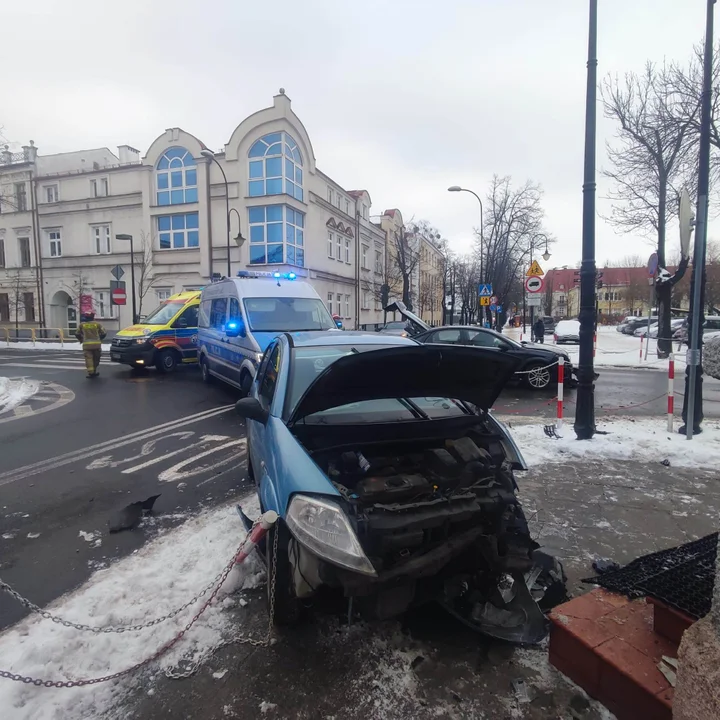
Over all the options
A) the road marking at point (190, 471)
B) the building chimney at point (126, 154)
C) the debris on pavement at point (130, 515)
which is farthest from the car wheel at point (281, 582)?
the building chimney at point (126, 154)

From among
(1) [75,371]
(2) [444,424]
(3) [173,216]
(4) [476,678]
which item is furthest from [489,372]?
(3) [173,216]

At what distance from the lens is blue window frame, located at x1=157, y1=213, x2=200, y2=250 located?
98.7ft

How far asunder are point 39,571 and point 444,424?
323 cm

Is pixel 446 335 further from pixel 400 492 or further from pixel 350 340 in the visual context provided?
pixel 400 492

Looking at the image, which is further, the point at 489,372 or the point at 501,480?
the point at 489,372

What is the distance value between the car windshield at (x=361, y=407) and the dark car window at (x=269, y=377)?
0.27 m

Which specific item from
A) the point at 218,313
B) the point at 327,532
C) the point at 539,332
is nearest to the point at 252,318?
the point at 218,313

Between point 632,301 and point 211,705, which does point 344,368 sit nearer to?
point 211,705

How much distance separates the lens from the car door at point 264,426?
334 centimetres

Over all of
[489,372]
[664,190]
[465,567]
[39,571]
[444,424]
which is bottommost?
[39,571]

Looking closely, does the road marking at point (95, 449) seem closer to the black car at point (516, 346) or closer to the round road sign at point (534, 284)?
the black car at point (516, 346)

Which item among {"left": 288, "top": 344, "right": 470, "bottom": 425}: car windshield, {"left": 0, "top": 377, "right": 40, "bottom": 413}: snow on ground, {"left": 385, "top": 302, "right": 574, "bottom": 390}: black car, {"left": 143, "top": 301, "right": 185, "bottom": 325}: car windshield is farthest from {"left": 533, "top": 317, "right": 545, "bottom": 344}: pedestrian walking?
{"left": 288, "top": 344, "right": 470, "bottom": 425}: car windshield

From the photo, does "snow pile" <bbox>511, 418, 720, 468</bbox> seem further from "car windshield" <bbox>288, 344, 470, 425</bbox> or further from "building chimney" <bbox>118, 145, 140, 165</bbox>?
"building chimney" <bbox>118, 145, 140, 165</bbox>

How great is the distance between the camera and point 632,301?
73062 mm
